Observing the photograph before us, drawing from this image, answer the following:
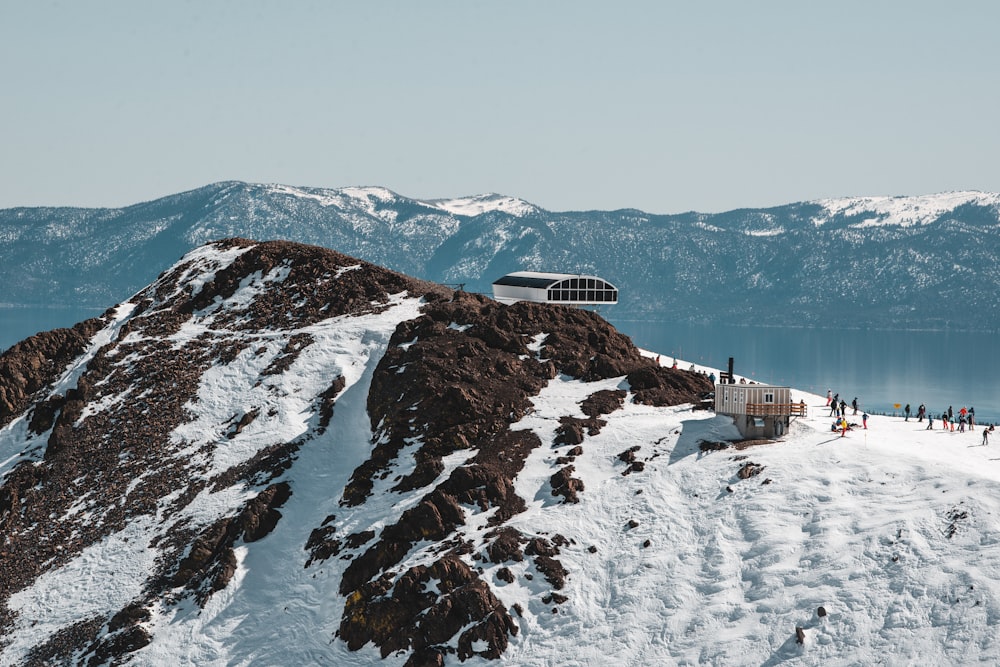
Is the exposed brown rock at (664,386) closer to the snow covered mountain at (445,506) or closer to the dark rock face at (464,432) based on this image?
the snow covered mountain at (445,506)

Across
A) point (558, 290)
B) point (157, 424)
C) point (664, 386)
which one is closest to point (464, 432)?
point (664, 386)

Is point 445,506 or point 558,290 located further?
point 558,290

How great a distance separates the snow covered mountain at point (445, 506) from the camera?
2291 inches

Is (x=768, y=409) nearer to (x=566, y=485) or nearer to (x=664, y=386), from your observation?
(x=664, y=386)

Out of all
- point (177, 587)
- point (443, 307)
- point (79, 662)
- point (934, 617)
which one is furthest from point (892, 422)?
point (79, 662)

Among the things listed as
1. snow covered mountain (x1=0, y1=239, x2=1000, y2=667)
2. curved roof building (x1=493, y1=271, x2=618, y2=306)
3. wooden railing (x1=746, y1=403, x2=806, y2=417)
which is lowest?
snow covered mountain (x1=0, y1=239, x2=1000, y2=667)

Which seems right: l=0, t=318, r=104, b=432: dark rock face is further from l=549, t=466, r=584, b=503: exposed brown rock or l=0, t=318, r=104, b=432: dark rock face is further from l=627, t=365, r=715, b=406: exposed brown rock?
l=627, t=365, r=715, b=406: exposed brown rock

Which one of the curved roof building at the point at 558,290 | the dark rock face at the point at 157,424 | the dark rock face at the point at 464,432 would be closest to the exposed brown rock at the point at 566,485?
the dark rock face at the point at 464,432

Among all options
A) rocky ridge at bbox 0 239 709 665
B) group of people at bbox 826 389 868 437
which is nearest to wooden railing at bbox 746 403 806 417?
group of people at bbox 826 389 868 437

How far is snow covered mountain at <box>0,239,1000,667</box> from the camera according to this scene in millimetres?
58188

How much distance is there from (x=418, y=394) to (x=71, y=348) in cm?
3946

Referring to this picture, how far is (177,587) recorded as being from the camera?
72.8m

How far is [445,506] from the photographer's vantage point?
69.5 metres

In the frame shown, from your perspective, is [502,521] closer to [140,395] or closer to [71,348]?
[140,395]
